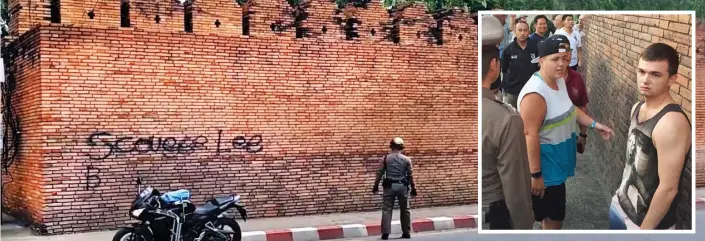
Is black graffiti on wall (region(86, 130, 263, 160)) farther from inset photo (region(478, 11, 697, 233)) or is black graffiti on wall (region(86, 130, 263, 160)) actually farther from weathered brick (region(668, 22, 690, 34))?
weathered brick (region(668, 22, 690, 34))

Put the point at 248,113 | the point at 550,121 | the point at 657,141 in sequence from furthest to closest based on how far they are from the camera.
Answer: the point at 248,113 < the point at 550,121 < the point at 657,141

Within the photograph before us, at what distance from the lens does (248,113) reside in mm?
10977

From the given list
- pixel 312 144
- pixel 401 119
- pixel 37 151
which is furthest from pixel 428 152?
pixel 37 151

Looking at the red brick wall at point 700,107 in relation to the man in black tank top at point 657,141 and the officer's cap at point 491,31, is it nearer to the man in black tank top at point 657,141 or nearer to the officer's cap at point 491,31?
the man in black tank top at point 657,141

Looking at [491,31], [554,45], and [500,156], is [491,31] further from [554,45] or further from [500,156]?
[500,156]

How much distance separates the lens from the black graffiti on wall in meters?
10.1

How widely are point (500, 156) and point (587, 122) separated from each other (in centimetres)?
89

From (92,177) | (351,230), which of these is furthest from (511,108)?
(92,177)

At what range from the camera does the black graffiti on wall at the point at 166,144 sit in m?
10.1

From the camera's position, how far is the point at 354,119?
38.3 ft

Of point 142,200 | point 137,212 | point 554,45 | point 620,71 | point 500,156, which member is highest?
point 554,45

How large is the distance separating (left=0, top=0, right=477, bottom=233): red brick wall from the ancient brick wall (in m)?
4.30

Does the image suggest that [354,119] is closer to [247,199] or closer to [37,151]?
[247,199]

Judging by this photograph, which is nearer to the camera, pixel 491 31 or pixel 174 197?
pixel 491 31
